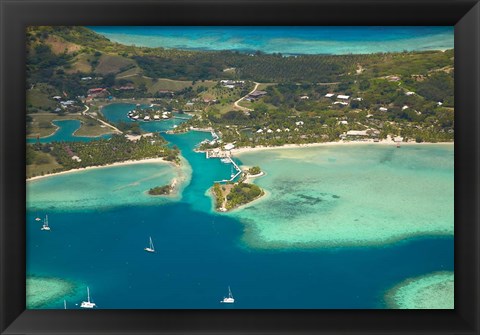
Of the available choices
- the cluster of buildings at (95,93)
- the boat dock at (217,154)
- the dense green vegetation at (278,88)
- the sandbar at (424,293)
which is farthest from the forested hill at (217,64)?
the sandbar at (424,293)

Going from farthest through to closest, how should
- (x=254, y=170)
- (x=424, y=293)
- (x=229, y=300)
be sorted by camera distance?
(x=254, y=170) < (x=229, y=300) < (x=424, y=293)

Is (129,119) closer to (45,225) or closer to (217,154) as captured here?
(217,154)

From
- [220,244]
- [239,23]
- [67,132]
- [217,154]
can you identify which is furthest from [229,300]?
[239,23]

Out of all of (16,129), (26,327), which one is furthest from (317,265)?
(16,129)

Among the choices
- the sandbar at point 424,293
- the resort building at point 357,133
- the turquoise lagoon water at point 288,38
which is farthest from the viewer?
the resort building at point 357,133

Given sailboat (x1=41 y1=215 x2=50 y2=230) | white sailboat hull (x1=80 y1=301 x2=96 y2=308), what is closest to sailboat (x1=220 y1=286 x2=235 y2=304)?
white sailboat hull (x1=80 y1=301 x2=96 y2=308)

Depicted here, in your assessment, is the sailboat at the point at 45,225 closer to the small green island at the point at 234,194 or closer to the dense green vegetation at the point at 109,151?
the dense green vegetation at the point at 109,151
